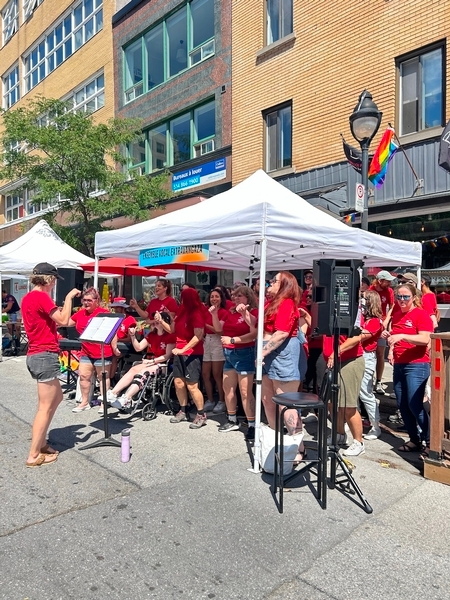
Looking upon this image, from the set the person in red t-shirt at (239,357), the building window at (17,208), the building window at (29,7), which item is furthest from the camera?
the building window at (17,208)

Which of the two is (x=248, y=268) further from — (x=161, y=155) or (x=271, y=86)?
(x=161, y=155)

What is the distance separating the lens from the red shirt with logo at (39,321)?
4.56 m

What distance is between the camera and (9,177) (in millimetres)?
12820

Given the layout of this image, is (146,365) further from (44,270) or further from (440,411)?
(440,411)

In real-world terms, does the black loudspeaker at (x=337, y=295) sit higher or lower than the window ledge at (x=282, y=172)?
lower

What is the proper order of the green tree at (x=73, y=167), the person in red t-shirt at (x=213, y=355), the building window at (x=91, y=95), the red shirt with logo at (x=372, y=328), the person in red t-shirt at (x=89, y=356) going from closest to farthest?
the red shirt with logo at (x=372, y=328) → the person in red t-shirt at (x=213, y=355) → the person in red t-shirt at (x=89, y=356) → the green tree at (x=73, y=167) → the building window at (x=91, y=95)

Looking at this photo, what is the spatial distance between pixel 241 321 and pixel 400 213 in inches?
227

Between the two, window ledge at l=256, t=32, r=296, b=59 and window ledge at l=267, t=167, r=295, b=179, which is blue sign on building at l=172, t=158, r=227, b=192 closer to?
window ledge at l=267, t=167, r=295, b=179

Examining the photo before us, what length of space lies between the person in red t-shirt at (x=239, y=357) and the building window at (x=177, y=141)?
987cm

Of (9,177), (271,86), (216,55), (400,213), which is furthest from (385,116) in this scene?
(9,177)

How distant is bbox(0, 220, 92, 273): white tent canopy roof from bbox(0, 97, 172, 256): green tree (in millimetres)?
917

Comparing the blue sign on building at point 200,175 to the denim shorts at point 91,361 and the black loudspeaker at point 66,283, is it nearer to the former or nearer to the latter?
the denim shorts at point 91,361

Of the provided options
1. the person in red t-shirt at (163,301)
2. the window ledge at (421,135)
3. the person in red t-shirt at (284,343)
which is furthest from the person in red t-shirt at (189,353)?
the window ledge at (421,135)

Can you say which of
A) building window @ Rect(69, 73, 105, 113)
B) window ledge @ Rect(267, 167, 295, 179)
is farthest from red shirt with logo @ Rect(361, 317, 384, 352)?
building window @ Rect(69, 73, 105, 113)
